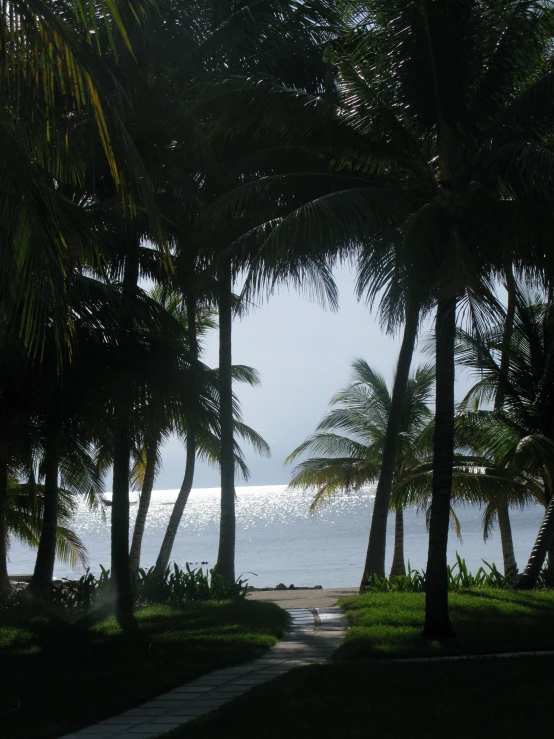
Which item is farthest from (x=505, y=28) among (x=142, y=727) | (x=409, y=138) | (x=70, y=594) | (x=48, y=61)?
(x=70, y=594)

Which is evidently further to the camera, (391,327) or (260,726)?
(391,327)

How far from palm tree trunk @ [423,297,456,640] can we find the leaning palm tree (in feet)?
39.3

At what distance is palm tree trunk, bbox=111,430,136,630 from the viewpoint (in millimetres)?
11641

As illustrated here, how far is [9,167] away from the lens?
4.30m

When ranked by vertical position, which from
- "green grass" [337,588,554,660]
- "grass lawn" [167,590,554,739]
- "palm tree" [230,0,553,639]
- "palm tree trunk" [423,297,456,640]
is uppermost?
"palm tree" [230,0,553,639]

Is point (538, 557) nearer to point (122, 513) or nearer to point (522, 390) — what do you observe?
point (522, 390)

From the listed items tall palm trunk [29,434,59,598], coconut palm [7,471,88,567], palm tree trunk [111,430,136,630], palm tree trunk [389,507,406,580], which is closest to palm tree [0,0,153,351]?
palm tree trunk [111,430,136,630]

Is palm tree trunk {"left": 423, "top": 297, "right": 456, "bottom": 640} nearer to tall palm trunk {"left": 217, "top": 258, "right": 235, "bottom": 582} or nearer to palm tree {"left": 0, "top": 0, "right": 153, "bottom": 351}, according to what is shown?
palm tree {"left": 0, "top": 0, "right": 153, "bottom": 351}

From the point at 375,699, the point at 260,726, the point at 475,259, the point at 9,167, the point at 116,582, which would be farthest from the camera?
the point at 116,582

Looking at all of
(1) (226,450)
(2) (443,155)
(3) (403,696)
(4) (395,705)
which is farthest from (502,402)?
(4) (395,705)

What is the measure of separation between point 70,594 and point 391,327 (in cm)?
763

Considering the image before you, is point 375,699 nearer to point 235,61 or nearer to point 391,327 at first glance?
point 391,327

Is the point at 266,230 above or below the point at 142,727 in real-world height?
above

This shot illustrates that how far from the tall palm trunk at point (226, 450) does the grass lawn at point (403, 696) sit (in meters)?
6.06
